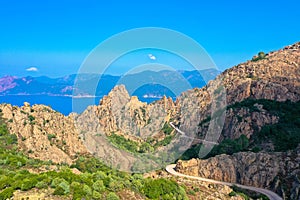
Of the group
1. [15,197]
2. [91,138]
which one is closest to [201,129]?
[91,138]

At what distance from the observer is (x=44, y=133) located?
2037 inches

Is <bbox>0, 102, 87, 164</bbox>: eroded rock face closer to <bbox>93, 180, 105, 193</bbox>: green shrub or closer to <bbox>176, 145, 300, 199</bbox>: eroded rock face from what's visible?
<bbox>176, 145, 300, 199</bbox>: eroded rock face

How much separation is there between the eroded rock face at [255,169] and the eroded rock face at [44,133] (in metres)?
17.1

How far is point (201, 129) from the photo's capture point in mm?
71062

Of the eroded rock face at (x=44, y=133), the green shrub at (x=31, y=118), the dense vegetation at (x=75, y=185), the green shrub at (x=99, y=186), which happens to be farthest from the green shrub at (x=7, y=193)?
the green shrub at (x=31, y=118)

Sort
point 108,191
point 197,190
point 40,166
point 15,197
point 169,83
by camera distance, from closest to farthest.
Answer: point 15,197
point 108,191
point 169,83
point 40,166
point 197,190

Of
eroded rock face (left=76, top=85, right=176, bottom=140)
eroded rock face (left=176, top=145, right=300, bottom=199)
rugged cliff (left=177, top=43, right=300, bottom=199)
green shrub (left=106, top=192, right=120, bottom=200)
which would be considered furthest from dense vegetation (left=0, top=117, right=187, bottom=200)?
eroded rock face (left=76, top=85, right=176, bottom=140)

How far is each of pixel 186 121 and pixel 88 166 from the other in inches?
1357

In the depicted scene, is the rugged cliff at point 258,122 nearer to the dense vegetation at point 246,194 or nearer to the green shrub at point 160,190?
the dense vegetation at point 246,194

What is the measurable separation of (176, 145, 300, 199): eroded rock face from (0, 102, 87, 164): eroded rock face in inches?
672

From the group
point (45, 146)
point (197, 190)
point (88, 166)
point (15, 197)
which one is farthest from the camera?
point (45, 146)

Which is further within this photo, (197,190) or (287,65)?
(287,65)

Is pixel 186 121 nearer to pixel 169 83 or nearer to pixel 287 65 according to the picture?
pixel 287 65

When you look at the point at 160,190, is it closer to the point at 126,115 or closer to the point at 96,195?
the point at 96,195
